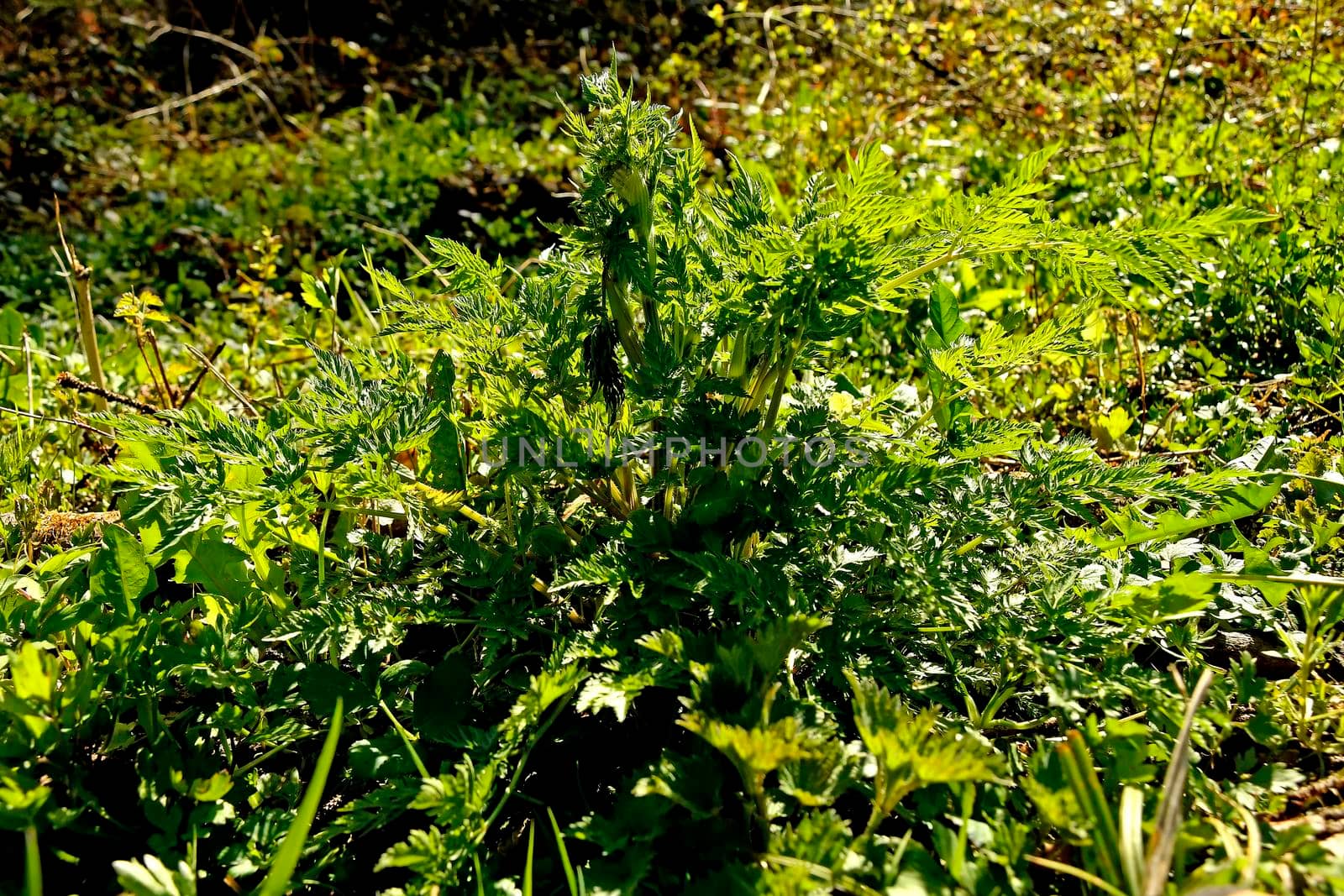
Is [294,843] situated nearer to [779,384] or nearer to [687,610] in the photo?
[687,610]

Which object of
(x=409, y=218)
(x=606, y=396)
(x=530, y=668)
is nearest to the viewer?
(x=606, y=396)

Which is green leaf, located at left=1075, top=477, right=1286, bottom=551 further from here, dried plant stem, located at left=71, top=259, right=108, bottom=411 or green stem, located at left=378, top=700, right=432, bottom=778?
dried plant stem, located at left=71, top=259, right=108, bottom=411

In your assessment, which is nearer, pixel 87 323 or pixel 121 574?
pixel 121 574

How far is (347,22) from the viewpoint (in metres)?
8.18

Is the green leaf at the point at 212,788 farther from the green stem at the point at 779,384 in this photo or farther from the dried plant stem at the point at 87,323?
the dried plant stem at the point at 87,323

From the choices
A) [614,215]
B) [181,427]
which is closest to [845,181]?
[614,215]

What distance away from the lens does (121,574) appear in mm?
1609

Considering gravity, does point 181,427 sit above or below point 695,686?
above

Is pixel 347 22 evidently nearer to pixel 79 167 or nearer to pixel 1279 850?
pixel 79 167

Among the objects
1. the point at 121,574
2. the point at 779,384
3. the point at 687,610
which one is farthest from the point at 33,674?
the point at 779,384

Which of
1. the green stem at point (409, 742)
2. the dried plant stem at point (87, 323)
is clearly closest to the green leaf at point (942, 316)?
the green stem at point (409, 742)

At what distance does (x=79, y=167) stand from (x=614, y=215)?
5.77 meters

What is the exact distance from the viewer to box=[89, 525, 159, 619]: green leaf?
161 centimetres

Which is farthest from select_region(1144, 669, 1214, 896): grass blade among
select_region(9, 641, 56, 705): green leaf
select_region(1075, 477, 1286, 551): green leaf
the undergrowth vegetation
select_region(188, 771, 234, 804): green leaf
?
select_region(9, 641, 56, 705): green leaf
